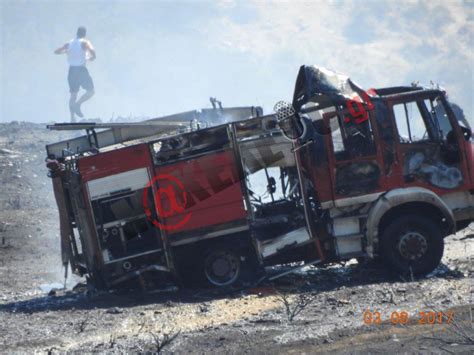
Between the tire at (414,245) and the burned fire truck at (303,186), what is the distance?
0.01 metres

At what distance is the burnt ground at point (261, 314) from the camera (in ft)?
18.9

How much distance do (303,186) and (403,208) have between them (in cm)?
140

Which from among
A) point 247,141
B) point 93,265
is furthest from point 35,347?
point 247,141

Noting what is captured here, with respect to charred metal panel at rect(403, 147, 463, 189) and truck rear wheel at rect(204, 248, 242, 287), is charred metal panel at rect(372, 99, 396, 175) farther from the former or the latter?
truck rear wheel at rect(204, 248, 242, 287)

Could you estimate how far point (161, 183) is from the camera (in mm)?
8109

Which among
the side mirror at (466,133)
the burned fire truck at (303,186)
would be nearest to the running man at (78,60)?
the burned fire truck at (303,186)

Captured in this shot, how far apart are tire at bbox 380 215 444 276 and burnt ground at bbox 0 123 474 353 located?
0.23m

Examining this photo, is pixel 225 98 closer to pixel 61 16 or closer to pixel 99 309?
pixel 61 16

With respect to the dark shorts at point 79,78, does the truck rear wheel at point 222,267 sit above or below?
below

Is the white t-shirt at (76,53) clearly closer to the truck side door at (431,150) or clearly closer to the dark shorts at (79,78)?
the dark shorts at (79,78)

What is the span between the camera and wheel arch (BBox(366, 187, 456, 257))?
7988mm
